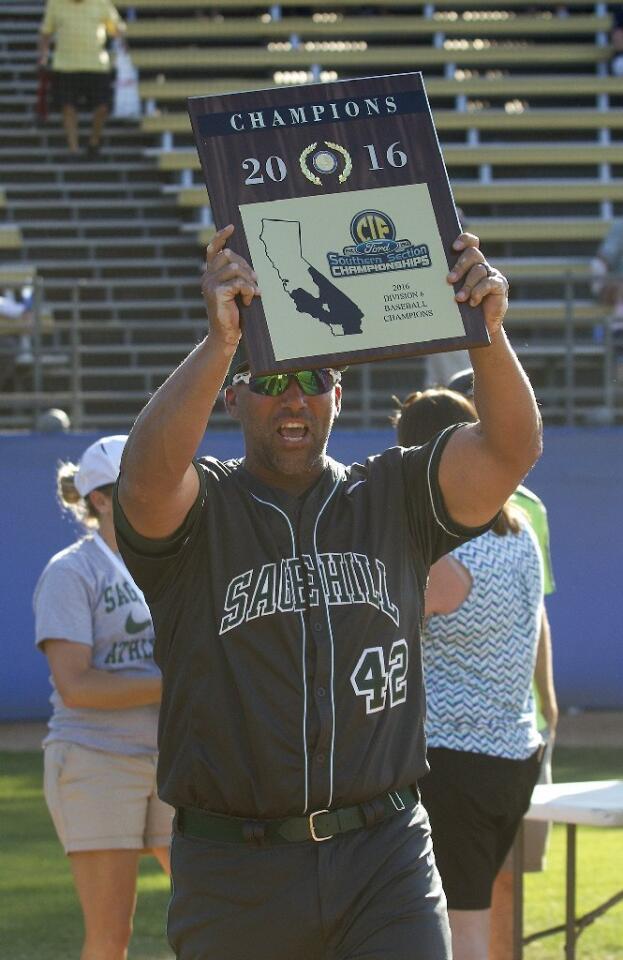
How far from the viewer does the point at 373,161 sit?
127 inches

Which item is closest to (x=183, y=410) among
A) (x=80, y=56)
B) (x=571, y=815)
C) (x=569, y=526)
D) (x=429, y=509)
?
(x=429, y=509)

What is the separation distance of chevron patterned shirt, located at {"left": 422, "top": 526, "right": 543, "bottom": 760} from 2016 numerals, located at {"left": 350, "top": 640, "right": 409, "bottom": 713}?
1.20 meters

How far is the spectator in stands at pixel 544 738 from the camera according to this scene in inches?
199

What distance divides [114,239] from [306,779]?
47.4 feet

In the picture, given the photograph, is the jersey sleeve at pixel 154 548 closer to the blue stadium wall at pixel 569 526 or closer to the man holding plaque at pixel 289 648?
the man holding plaque at pixel 289 648

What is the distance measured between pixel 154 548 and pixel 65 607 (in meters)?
1.51

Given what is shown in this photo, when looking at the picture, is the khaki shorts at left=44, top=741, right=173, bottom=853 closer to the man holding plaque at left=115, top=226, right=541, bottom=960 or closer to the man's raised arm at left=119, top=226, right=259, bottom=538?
the man holding plaque at left=115, top=226, right=541, bottom=960

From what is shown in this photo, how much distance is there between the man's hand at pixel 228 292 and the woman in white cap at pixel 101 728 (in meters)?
1.78

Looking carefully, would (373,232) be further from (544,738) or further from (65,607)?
(544,738)

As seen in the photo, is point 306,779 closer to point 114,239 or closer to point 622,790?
point 622,790

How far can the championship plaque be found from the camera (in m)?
3.10

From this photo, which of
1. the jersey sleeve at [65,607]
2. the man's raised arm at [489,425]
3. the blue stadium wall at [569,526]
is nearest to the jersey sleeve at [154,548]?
the man's raised arm at [489,425]

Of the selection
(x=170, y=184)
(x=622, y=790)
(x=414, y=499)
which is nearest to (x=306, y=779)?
(x=414, y=499)

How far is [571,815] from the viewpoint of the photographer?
15.7 feet
